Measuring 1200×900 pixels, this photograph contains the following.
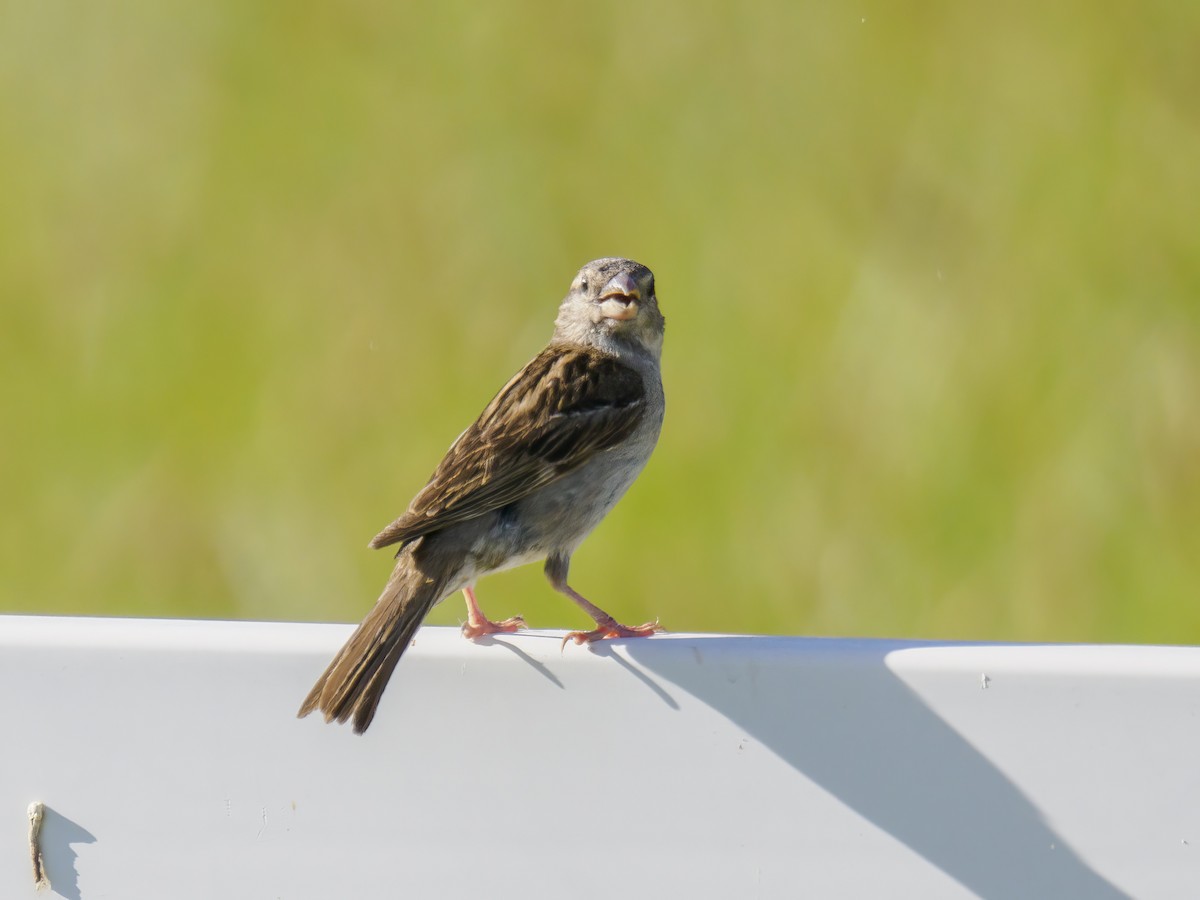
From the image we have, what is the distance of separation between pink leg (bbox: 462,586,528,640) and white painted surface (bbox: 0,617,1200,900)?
1.19ft

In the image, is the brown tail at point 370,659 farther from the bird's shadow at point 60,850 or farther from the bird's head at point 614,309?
the bird's head at point 614,309

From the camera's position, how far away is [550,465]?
2609mm

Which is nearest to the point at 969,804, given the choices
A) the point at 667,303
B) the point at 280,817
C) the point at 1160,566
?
the point at 280,817

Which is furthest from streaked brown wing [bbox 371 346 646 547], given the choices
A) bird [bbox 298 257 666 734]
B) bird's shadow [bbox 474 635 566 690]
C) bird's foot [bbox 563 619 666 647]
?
bird's shadow [bbox 474 635 566 690]

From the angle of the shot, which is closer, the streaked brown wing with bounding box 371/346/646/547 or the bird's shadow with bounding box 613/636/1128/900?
the bird's shadow with bounding box 613/636/1128/900

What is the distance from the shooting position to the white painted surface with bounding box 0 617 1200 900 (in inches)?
66.2

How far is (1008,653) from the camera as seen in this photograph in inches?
69.0

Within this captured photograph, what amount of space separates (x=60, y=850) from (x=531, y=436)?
106 cm

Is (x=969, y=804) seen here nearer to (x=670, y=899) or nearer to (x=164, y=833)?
(x=670, y=899)

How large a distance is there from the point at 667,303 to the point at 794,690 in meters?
2.14

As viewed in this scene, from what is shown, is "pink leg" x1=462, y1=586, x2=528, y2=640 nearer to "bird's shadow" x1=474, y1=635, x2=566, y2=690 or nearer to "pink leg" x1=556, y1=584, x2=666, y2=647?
"pink leg" x1=556, y1=584, x2=666, y2=647

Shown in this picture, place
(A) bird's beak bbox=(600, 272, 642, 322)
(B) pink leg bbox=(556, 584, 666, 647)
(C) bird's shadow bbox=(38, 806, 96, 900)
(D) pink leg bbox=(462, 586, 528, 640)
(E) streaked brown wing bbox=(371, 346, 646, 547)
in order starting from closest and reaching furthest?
(C) bird's shadow bbox=(38, 806, 96, 900), (B) pink leg bbox=(556, 584, 666, 647), (D) pink leg bbox=(462, 586, 528, 640), (E) streaked brown wing bbox=(371, 346, 646, 547), (A) bird's beak bbox=(600, 272, 642, 322)

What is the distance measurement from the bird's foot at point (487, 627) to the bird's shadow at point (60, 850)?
1.93 feet

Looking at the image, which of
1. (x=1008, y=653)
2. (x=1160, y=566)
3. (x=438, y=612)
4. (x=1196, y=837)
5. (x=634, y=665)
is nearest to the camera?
(x=1196, y=837)
